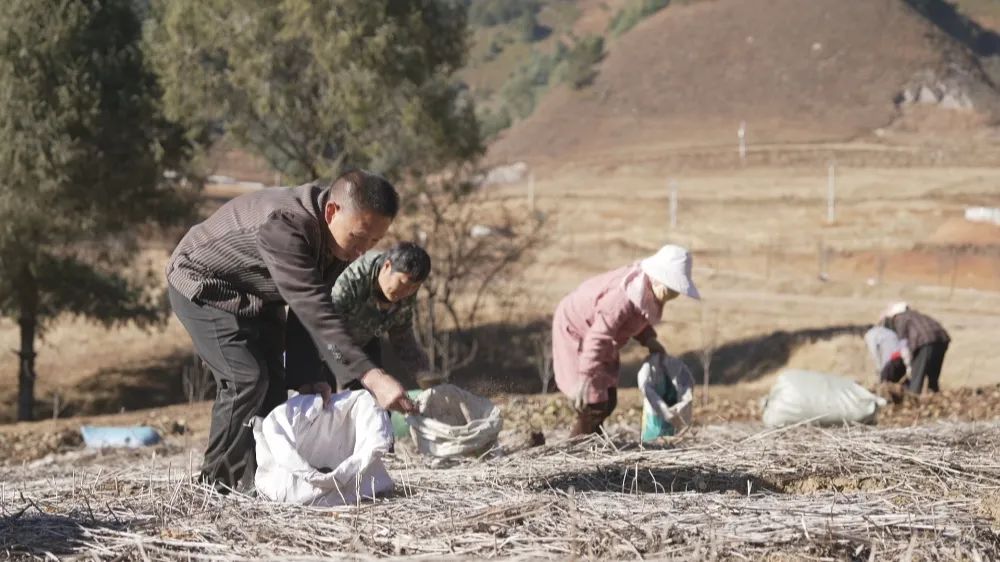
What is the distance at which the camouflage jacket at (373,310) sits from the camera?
588 cm

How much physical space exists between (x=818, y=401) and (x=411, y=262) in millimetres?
4743

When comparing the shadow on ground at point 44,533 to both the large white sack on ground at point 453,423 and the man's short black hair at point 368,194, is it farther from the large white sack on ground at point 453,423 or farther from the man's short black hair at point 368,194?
the large white sack on ground at point 453,423

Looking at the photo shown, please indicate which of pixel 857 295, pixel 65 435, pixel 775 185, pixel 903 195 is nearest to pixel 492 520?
pixel 65 435

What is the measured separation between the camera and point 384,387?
4.41 metres

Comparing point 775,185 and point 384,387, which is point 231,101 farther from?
point 775,185

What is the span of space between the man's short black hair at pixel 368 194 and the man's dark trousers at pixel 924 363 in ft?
27.7

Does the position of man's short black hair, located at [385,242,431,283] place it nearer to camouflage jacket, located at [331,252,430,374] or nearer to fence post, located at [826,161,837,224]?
camouflage jacket, located at [331,252,430,374]

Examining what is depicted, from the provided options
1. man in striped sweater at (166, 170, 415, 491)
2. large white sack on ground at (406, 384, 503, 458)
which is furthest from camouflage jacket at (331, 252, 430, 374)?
man in striped sweater at (166, 170, 415, 491)

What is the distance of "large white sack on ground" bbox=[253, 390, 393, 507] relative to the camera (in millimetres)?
4562

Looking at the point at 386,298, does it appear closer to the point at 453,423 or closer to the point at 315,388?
the point at 315,388

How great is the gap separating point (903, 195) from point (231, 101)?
79.1 feet

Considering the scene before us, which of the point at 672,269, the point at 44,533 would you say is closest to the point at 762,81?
the point at 672,269

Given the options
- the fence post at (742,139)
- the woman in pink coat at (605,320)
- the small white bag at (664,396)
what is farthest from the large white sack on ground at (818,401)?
the fence post at (742,139)

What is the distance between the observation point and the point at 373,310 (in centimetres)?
593
